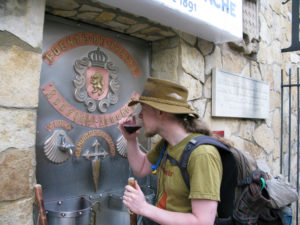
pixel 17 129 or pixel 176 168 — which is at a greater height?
pixel 17 129

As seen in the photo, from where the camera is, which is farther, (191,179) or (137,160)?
(137,160)

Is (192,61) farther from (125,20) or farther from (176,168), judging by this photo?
(176,168)

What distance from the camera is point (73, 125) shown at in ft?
7.80

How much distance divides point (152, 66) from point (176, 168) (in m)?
1.66

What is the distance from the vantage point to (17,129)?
1.67 m

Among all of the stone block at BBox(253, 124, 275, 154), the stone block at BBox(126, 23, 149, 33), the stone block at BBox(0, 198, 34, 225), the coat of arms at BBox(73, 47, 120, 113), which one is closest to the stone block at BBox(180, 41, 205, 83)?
the stone block at BBox(126, 23, 149, 33)

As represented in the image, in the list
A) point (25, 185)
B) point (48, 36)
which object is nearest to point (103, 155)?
point (25, 185)

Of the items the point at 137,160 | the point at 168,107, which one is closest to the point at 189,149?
the point at 168,107

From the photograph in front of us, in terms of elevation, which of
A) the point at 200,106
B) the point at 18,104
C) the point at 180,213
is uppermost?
the point at 200,106

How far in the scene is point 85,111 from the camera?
8.07 feet

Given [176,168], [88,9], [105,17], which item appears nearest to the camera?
[176,168]

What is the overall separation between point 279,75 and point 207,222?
387 cm

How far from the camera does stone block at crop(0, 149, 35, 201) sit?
1610mm

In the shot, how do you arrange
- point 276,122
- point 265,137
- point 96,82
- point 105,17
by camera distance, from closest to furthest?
point 105,17, point 96,82, point 265,137, point 276,122
